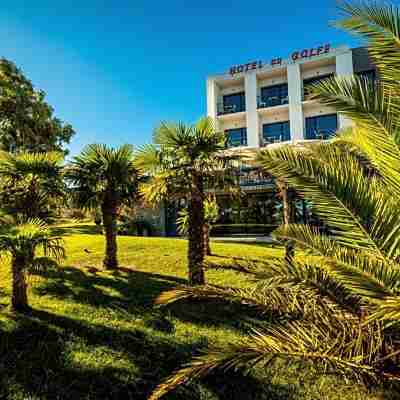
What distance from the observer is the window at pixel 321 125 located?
93.1 feet

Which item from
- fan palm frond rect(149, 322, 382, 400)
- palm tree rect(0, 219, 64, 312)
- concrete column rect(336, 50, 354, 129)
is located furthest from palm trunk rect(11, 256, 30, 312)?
concrete column rect(336, 50, 354, 129)

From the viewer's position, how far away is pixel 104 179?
10.1 meters

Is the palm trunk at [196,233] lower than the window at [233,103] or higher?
lower

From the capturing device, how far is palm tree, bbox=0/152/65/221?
7336 mm

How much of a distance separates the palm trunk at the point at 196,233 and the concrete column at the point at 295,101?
23.0 metres

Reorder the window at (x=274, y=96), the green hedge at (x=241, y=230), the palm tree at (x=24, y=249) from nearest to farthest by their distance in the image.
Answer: the palm tree at (x=24, y=249)
the green hedge at (x=241, y=230)
the window at (x=274, y=96)

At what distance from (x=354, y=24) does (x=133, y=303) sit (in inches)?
266

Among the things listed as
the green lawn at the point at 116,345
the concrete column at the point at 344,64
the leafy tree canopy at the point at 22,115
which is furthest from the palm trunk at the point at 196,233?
the concrete column at the point at 344,64

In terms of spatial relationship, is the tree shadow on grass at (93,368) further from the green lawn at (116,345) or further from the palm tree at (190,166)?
the palm tree at (190,166)

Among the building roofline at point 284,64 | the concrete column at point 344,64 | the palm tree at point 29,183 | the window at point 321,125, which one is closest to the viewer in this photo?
the palm tree at point 29,183

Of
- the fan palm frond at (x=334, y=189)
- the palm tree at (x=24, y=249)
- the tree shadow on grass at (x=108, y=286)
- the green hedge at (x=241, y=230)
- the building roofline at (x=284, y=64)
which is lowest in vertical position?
the tree shadow on grass at (x=108, y=286)

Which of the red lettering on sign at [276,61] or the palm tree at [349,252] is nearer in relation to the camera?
the palm tree at [349,252]

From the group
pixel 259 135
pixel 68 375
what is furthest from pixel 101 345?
pixel 259 135

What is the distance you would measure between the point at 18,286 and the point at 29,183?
2.52 metres
